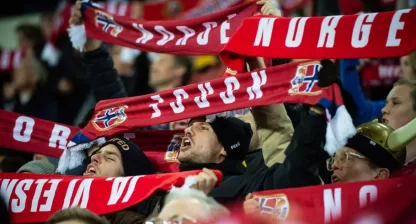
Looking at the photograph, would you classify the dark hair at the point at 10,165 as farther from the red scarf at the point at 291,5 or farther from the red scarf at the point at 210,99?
the red scarf at the point at 291,5

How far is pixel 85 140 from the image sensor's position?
5047 millimetres

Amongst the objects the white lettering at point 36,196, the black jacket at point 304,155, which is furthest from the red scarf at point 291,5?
the black jacket at point 304,155

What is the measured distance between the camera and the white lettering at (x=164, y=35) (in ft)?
17.2

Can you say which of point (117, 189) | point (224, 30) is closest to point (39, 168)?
point (117, 189)

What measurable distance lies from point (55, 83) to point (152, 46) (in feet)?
12.0

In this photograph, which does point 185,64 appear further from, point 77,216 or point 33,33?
point 77,216

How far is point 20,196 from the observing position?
4.66 m

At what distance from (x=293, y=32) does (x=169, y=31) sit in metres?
1.07

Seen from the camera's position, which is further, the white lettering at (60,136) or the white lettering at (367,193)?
the white lettering at (60,136)

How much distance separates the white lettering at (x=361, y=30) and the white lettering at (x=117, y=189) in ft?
3.94

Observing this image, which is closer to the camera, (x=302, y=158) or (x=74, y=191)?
(x=302, y=158)

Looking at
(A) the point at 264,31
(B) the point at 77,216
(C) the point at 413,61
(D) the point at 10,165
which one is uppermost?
(A) the point at 264,31

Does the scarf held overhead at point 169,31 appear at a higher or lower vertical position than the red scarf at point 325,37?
lower

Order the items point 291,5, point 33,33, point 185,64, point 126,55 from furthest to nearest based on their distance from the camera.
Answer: point 33,33, point 126,55, point 291,5, point 185,64
